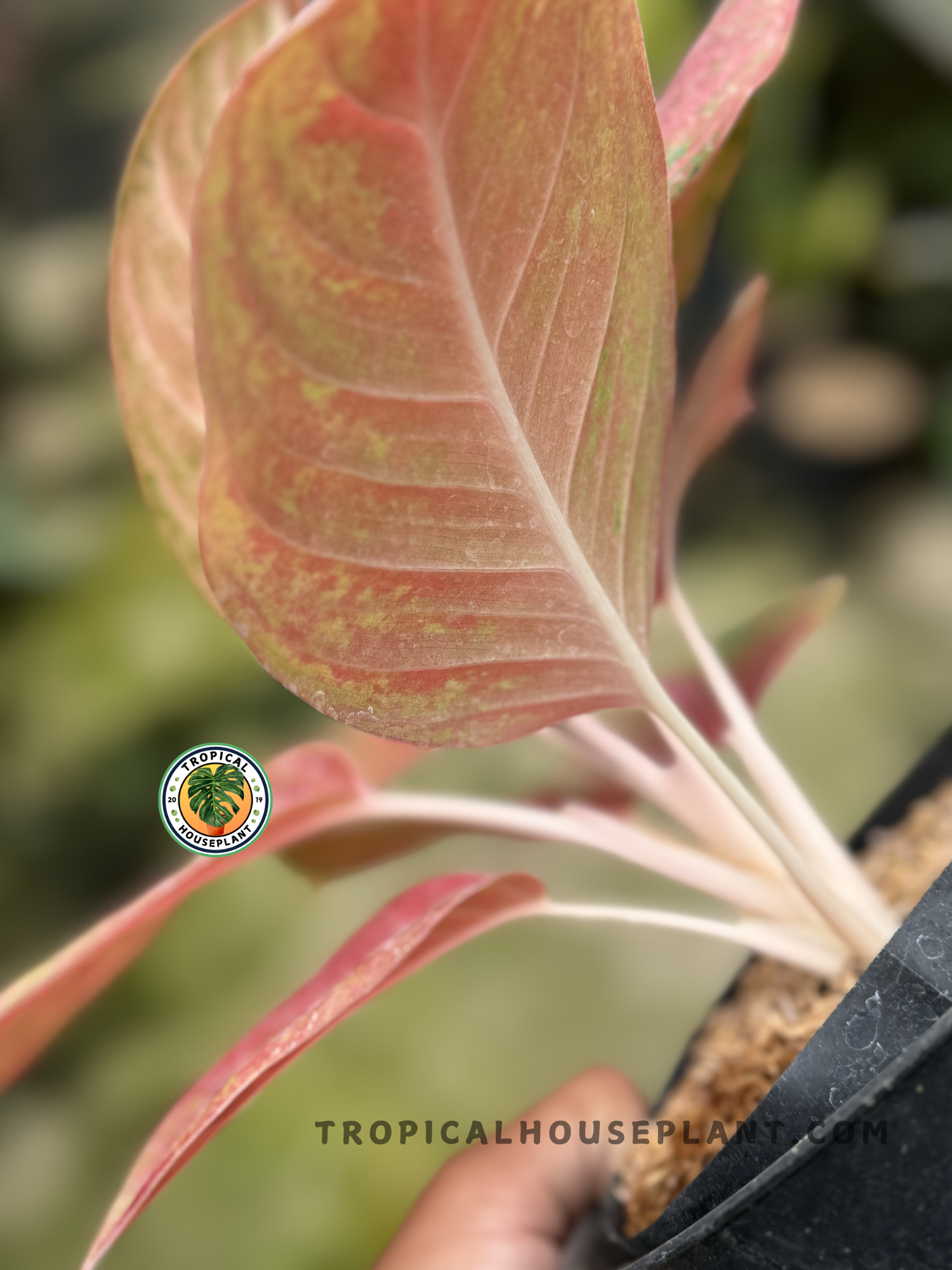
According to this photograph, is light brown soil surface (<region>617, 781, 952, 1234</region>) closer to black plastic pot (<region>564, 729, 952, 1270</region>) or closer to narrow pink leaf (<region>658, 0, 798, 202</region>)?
black plastic pot (<region>564, 729, 952, 1270</region>)

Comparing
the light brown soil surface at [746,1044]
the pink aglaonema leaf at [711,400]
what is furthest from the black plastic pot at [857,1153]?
the pink aglaonema leaf at [711,400]

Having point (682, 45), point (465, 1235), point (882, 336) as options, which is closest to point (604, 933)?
point (465, 1235)

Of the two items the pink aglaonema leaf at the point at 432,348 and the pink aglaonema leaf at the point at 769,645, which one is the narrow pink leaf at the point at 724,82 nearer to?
the pink aglaonema leaf at the point at 432,348

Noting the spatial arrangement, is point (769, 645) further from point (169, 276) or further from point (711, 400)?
point (169, 276)

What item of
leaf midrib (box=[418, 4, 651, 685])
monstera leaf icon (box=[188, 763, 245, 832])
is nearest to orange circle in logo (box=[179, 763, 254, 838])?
monstera leaf icon (box=[188, 763, 245, 832])

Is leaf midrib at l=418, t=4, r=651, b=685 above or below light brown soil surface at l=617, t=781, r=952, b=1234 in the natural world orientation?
above

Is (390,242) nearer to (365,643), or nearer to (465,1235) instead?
(365,643)
